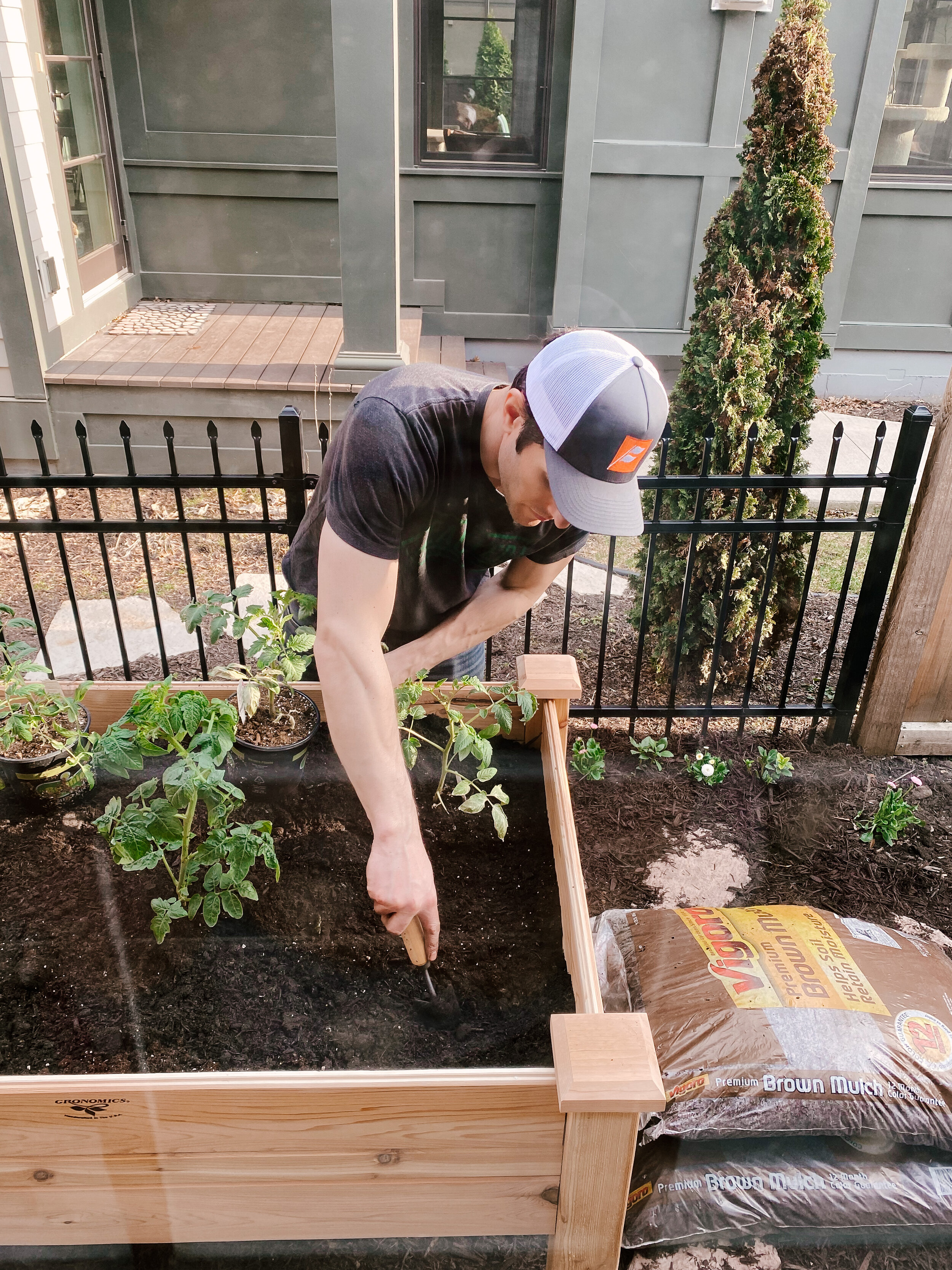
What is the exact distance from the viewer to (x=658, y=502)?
9.33 ft

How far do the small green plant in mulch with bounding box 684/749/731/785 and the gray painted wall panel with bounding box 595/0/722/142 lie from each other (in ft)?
15.4

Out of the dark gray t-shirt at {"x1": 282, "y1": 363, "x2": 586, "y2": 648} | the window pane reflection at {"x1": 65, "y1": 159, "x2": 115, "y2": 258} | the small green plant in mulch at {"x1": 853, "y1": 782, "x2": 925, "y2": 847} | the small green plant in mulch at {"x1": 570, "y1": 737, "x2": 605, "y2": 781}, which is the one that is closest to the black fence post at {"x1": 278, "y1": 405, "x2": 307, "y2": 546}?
the dark gray t-shirt at {"x1": 282, "y1": 363, "x2": 586, "y2": 648}

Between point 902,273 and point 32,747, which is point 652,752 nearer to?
point 32,747

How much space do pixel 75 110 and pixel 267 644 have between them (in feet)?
16.9

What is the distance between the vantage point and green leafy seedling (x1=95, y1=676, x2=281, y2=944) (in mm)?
1445

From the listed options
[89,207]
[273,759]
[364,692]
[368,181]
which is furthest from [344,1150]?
[89,207]

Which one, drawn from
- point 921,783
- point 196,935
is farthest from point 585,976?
point 921,783

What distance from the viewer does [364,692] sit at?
1322 millimetres

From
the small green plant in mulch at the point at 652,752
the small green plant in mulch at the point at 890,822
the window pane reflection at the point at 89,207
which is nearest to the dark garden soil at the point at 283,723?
the small green plant in mulch at the point at 652,752

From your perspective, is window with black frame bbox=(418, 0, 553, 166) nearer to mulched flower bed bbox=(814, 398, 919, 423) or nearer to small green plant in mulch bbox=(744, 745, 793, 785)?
mulched flower bed bbox=(814, 398, 919, 423)

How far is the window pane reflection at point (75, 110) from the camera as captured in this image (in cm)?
502

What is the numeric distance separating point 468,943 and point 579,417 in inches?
38.3

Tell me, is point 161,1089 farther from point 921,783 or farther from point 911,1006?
point 921,783

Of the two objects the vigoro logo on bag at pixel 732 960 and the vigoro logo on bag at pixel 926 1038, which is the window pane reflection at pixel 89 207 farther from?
the vigoro logo on bag at pixel 926 1038
